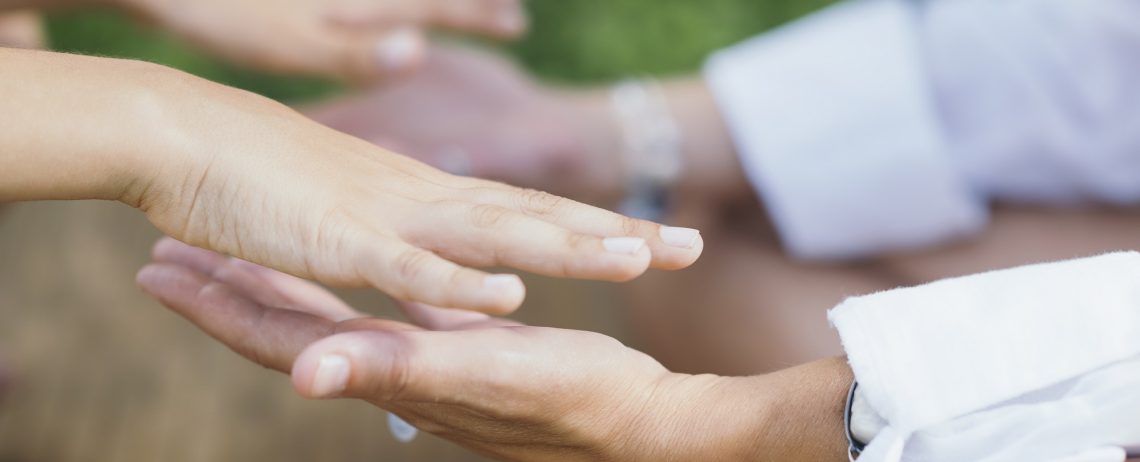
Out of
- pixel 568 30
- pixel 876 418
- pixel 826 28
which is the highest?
pixel 568 30

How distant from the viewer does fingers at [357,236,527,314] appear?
62cm

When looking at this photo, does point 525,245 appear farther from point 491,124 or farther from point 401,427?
point 491,124

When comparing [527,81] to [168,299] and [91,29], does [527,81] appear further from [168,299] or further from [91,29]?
[91,29]

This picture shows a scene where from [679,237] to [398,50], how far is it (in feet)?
2.15

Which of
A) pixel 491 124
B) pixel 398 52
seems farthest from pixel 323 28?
pixel 491 124

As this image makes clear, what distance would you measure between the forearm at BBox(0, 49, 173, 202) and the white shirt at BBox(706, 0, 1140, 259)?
0.74 metres

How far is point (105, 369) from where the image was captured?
54.4 inches

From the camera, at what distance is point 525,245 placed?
26.5 inches

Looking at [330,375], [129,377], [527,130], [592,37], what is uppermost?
[592,37]

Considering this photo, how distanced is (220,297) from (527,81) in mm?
774

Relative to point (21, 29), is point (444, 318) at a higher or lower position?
lower

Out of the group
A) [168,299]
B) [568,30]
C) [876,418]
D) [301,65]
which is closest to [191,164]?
[168,299]

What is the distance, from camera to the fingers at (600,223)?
679 mm

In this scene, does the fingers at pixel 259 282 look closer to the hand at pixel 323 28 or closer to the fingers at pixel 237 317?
the fingers at pixel 237 317
